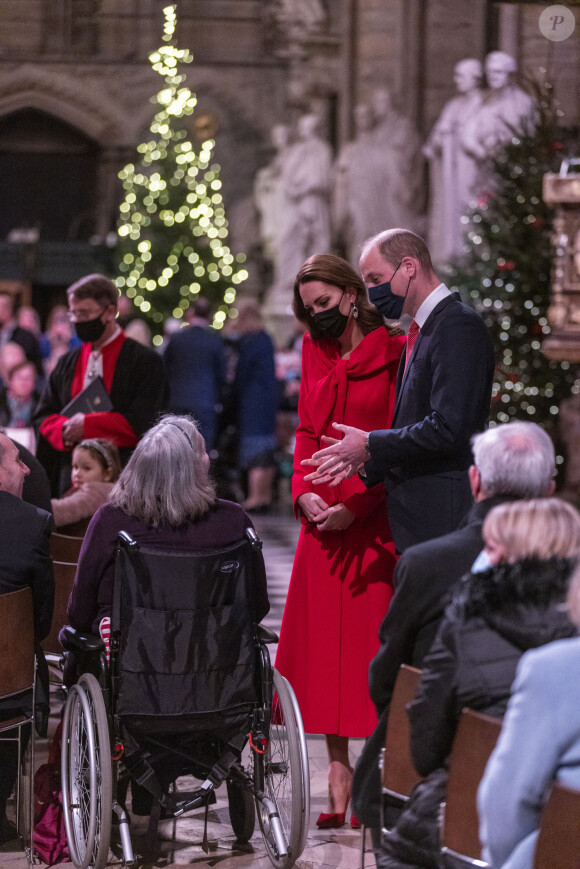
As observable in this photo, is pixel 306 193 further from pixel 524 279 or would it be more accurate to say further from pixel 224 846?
pixel 224 846

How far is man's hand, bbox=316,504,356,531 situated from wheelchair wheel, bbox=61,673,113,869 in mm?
891

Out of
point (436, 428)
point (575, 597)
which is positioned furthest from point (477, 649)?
point (436, 428)

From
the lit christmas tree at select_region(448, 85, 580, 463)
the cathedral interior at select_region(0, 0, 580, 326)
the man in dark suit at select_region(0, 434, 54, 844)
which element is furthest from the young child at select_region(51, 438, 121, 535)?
the cathedral interior at select_region(0, 0, 580, 326)

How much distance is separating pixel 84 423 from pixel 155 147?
12.8 meters

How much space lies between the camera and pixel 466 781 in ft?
8.41

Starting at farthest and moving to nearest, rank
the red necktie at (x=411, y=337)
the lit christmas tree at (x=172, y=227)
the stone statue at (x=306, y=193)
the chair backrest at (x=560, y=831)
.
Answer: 1. the stone statue at (x=306, y=193)
2. the lit christmas tree at (x=172, y=227)
3. the red necktie at (x=411, y=337)
4. the chair backrest at (x=560, y=831)

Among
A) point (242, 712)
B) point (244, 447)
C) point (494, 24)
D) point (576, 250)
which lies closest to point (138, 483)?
point (242, 712)

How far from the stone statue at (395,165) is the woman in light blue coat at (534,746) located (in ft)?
50.7

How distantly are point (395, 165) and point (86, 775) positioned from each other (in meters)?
14.4

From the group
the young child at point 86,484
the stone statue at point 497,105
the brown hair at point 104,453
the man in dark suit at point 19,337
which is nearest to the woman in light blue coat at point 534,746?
the young child at point 86,484

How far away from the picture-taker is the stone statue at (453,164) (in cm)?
1491

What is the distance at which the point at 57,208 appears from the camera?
2188 centimetres

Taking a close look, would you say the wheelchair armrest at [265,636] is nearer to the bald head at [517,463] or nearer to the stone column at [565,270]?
the bald head at [517,463]

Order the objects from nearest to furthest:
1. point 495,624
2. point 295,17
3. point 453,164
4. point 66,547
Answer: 1. point 495,624
2. point 66,547
3. point 453,164
4. point 295,17
